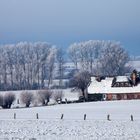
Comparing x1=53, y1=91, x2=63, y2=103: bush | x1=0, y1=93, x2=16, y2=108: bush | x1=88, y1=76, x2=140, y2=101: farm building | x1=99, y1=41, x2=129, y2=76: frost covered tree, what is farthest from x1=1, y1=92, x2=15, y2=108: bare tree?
x1=99, y1=41, x2=129, y2=76: frost covered tree

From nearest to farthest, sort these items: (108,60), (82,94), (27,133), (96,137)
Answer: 1. (96,137)
2. (27,133)
3. (82,94)
4. (108,60)

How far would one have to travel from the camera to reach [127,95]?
282 ft

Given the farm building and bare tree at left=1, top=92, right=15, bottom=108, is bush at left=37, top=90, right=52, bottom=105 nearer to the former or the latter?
bare tree at left=1, top=92, right=15, bottom=108

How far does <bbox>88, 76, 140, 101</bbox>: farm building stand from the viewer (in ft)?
281

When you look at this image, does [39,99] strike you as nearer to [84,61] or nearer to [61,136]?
[61,136]

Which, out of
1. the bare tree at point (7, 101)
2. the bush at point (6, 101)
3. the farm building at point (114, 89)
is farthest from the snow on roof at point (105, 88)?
the bush at point (6, 101)

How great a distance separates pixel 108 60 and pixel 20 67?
95.5 ft

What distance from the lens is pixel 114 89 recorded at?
87.1 metres

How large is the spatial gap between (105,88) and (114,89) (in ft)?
6.61

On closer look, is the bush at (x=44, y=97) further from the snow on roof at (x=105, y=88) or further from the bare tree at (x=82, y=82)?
A: the bare tree at (x=82, y=82)

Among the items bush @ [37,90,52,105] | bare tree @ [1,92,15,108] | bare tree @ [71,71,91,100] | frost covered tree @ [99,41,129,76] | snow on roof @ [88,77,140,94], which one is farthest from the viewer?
frost covered tree @ [99,41,129,76]

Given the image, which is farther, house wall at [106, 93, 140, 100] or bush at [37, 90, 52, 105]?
house wall at [106, 93, 140, 100]

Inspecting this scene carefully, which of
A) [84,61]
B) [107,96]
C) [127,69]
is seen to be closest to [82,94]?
[107,96]

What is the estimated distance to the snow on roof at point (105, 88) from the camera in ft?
282
